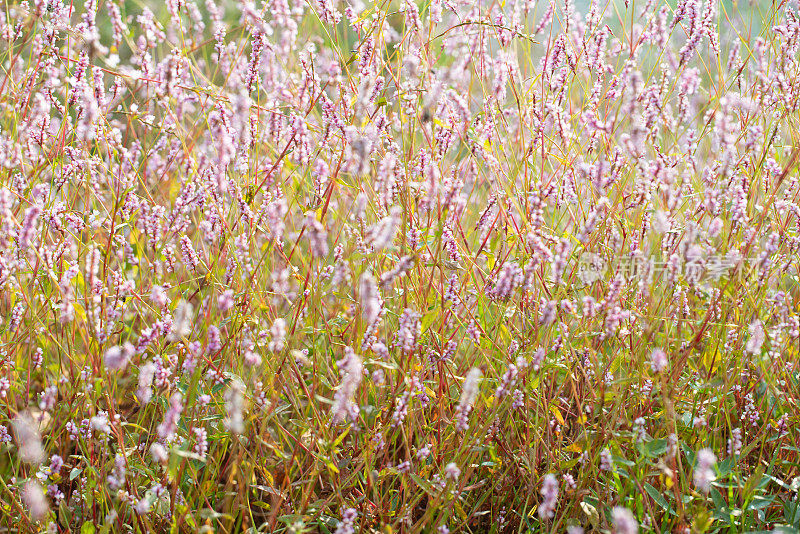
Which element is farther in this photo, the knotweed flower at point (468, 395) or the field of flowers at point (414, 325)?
the field of flowers at point (414, 325)

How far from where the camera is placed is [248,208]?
1.39 m

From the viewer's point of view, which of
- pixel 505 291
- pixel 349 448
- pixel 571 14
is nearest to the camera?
pixel 505 291

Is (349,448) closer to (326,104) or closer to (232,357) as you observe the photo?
(232,357)

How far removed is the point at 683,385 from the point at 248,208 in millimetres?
1002

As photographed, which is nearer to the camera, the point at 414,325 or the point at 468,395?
the point at 468,395

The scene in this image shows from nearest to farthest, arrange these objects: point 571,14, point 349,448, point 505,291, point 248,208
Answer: point 505,291
point 248,208
point 349,448
point 571,14

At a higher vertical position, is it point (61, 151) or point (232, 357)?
point (61, 151)

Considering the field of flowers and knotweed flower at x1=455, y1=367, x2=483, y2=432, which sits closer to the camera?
knotweed flower at x1=455, y1=367, x2=483, y2=432

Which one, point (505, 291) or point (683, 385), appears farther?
point (683, 385)

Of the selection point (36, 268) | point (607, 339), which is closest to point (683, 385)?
point (607, 339)

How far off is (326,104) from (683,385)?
992mm

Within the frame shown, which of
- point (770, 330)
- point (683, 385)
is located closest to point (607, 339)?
point (683, 385)

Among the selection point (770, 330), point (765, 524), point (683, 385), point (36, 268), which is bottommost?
point (765, 524)

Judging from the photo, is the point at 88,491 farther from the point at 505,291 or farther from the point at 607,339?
the point at 607,339
